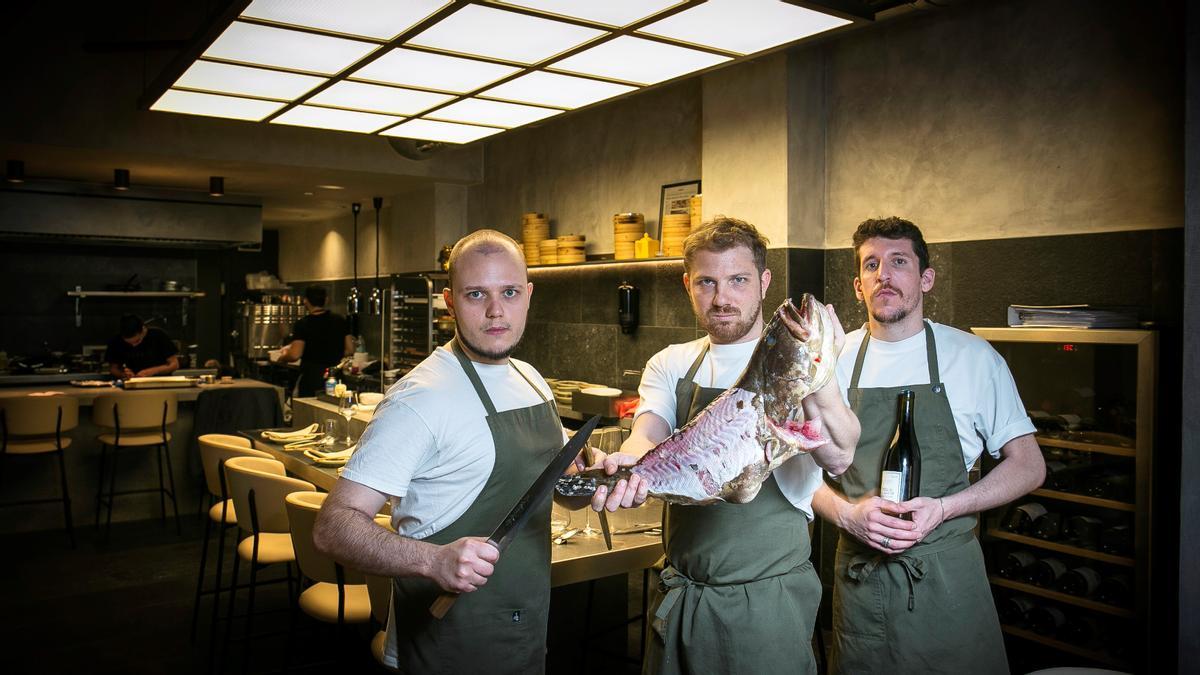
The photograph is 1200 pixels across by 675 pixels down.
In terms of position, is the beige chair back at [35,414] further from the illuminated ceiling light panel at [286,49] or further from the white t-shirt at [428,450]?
the white t-shirt at [428,450]

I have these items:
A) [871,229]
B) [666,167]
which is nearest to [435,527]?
[871,229]

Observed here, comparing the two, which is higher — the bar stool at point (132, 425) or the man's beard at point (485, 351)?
the man's beard at point (485, 351)

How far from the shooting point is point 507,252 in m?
2.12

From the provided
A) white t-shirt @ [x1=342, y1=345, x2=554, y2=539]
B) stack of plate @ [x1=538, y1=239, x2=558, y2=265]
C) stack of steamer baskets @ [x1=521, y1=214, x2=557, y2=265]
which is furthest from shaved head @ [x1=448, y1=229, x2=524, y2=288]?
stack of steamer baskets @ [x1=521, y1=214, x2=557, y2=265]

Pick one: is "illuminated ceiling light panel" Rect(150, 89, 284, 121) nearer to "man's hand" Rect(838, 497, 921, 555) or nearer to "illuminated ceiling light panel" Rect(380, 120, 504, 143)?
"illuminated ceiling light panel" Rect(380, 120, 504, 143)

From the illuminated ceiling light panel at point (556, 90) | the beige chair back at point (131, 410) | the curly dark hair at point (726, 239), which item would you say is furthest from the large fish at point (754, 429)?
the beige chair back at point (131, 410)

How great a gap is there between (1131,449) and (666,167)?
3.79 m

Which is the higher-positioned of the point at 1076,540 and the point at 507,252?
the point at 507,252

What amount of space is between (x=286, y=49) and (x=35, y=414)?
3899mm

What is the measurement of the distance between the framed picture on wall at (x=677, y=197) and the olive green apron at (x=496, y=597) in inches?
154

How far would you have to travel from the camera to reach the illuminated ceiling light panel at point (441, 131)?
571cm

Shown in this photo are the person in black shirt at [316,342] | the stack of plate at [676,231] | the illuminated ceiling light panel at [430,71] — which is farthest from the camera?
the person in black shirt at [316,342]

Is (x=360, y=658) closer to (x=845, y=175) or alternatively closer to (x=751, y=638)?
(x=751, y=638)

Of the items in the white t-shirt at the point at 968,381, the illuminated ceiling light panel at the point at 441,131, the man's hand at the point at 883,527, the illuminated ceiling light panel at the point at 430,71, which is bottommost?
the man's hand at the point at 883,527
